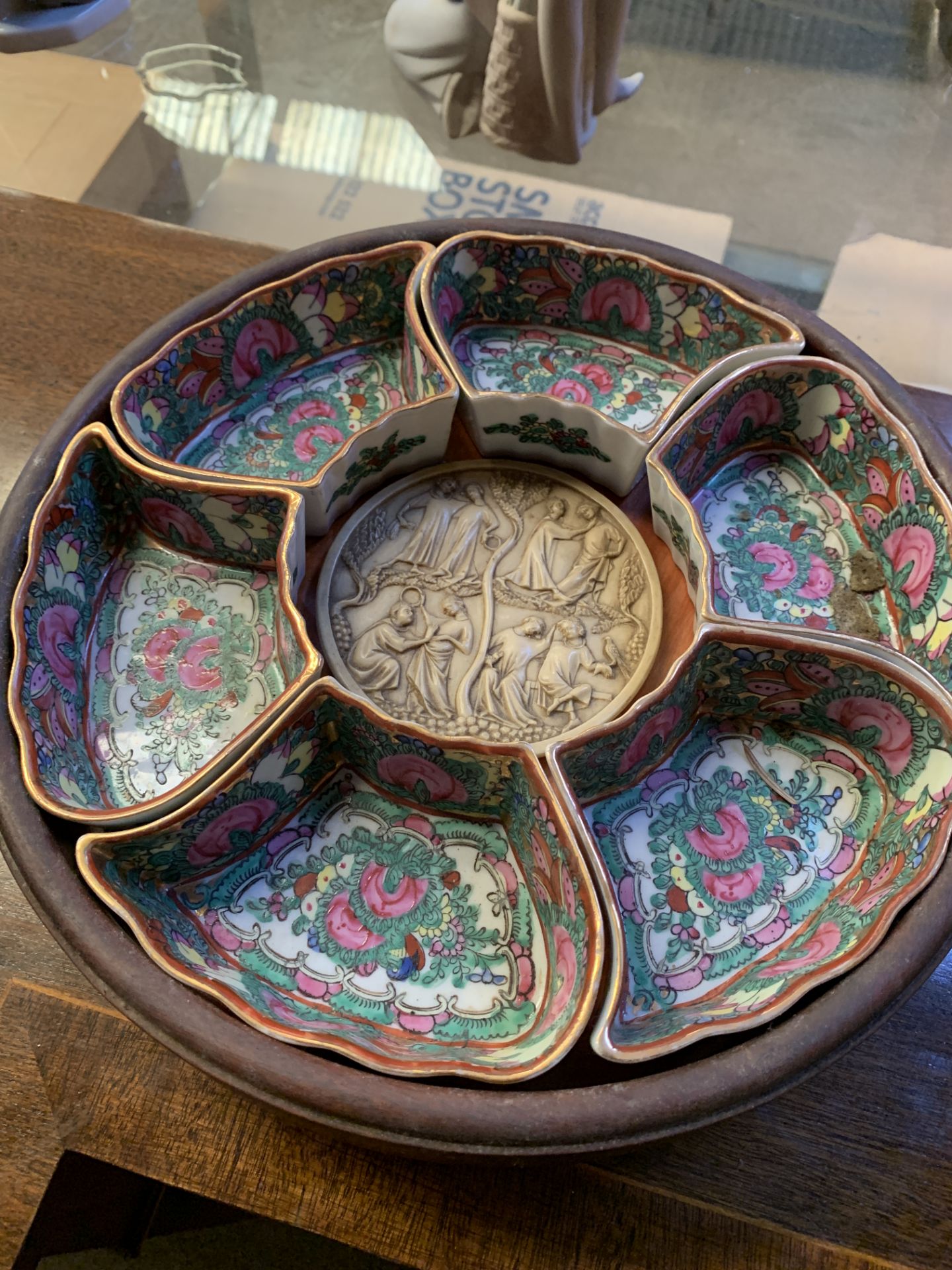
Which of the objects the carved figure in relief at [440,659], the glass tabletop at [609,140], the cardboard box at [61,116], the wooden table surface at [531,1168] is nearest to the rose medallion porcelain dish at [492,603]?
the carved figure in relief at [440,659]

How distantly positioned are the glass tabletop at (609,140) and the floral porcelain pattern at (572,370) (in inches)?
44.5

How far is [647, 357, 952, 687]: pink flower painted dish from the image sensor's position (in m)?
1.92

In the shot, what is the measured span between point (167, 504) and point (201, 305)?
1.54 ft

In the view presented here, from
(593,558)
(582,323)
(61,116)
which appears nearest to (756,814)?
(593,558)

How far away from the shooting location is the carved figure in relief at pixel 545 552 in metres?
2.06

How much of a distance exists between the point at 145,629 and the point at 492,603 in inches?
27.0

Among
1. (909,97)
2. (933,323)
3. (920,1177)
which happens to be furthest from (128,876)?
(909,97)

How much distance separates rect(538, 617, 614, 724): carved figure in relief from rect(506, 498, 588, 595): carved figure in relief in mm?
102

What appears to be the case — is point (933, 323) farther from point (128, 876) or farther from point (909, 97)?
point (128, 876)

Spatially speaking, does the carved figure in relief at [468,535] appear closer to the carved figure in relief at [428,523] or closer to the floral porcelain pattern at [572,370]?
the carved figure in relief at [428,523]

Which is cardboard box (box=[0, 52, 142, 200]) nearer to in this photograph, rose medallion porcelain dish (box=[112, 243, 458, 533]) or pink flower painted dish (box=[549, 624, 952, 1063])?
rose medallion porcelain dish (box=[112, 243, 458, 533])

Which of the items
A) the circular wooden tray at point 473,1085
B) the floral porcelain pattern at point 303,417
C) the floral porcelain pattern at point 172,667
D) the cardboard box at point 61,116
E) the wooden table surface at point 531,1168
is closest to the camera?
the circular wooden tray at point 473,1085

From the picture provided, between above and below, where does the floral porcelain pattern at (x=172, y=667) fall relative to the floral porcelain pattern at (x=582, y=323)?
below

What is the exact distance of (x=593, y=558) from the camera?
6.84 ft
